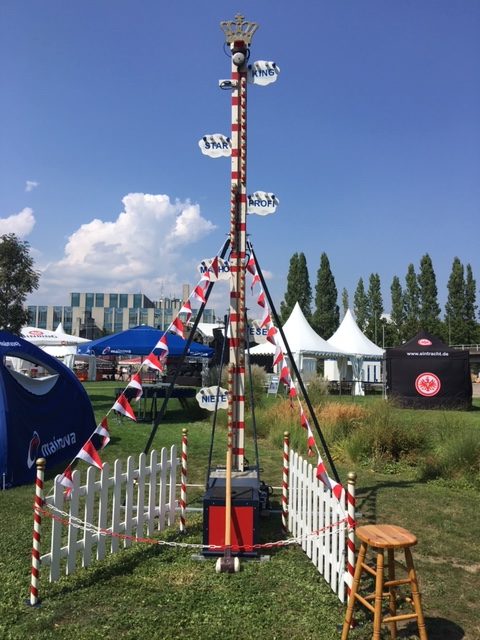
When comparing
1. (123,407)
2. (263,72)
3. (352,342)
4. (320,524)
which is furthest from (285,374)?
(352,342)

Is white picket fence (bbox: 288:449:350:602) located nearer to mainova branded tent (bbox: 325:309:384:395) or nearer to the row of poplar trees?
mainova branded tent (bbox: 325:309:384:395)

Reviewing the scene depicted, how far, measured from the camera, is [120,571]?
4387mm

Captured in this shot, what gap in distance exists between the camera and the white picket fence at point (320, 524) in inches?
155

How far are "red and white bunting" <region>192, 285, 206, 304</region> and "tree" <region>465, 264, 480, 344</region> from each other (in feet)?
192

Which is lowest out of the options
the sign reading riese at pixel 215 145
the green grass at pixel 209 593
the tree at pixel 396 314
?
the green grass at pixel 209 593

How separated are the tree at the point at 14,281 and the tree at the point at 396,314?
46.7m

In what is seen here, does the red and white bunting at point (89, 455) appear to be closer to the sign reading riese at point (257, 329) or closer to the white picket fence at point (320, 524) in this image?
the white picket fence at point (320, 524)

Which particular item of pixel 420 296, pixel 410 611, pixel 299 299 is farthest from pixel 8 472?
pixel 420 296

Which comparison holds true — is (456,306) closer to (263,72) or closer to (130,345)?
(130,345)

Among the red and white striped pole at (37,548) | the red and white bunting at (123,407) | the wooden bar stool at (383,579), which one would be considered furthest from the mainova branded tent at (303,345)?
the wooden bar stool at (383,579)

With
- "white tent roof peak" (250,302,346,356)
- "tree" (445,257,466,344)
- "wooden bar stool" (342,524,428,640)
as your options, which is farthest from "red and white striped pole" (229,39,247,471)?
"tree" (445,257,466,344)

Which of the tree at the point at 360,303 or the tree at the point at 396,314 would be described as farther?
the tree at the point at 360,303

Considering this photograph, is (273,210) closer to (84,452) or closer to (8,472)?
(84,452)

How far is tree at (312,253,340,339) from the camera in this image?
5425 cm
